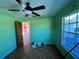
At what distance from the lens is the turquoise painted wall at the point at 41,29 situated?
6508mm

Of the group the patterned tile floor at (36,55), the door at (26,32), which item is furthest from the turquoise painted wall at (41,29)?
the patterned tile floor at (36,55)

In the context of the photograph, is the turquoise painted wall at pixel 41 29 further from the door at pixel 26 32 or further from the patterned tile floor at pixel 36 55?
the patterned tile floor at pixel 36 55

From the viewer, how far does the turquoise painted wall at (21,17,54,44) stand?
21.4 ft

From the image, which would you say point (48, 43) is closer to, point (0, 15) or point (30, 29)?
point (30, 29)

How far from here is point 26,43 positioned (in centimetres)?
655

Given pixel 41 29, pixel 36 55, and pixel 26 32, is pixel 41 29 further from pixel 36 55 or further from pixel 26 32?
pixel 36 55

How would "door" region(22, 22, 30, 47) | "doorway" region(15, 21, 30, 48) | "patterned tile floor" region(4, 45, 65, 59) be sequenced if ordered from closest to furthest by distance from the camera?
"patterned tile floor" region(4, 45, 65, 59)
"doorway" region(15, 21, 30, 48)
"door" region(22, 22, 30, 47)

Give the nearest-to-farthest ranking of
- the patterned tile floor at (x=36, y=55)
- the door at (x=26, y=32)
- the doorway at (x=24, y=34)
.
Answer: the patterned tile floor at (x=36, y=55), the doorway at (x=24, y=34), the door at (x=26, y=32)

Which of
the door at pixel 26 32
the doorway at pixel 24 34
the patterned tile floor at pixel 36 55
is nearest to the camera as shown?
the patterned tile floor at pixel 36 55

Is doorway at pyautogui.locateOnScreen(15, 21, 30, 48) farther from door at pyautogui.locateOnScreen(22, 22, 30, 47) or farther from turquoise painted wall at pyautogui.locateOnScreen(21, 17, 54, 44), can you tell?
turquoise painted wall at pyautogui.locateOnScreen(21, 17, 54, 44)

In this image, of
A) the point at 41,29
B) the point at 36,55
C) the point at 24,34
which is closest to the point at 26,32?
the point at 24,34

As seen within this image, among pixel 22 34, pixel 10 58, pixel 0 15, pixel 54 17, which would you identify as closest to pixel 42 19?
pixel 54 17

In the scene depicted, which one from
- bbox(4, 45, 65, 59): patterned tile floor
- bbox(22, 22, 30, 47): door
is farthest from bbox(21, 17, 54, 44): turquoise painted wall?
bbox(4, 45, 65, 59): patterned tile floor

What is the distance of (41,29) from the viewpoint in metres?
6.61
